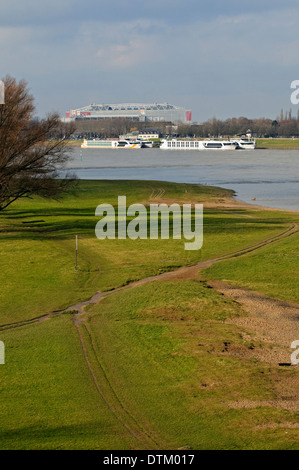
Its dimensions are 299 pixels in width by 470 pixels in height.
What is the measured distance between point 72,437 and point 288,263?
1716cm

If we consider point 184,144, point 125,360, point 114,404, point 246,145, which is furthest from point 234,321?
point 184,144

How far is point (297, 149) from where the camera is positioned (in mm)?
188375

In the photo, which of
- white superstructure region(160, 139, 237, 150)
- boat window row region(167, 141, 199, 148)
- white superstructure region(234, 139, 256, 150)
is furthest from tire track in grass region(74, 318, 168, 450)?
boat window row region(167, 141, 199, 148)

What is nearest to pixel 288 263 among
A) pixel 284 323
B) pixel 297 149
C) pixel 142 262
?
pixel 142 262

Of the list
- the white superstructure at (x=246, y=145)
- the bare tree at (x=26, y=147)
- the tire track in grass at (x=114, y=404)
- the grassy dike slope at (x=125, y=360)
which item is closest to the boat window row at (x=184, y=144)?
the white superstructure at (x=246, y=145)

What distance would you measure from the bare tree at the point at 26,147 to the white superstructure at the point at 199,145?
14890 centimetres

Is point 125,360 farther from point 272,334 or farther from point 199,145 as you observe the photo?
point 199,145

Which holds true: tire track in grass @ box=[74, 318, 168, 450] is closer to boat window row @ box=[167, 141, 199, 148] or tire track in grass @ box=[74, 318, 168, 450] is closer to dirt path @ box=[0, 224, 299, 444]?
dirt path @ box=[0, 224, 299, 444]

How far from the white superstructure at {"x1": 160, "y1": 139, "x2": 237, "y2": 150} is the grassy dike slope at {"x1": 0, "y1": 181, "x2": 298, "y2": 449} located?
15673 centimetres

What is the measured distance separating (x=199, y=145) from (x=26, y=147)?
156618 mm

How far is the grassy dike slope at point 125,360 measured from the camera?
1216 cm

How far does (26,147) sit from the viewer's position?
3769 cm

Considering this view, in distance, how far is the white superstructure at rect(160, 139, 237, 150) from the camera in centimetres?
18562
